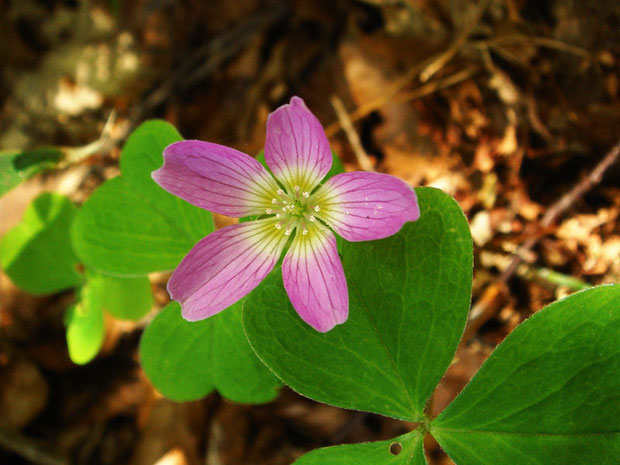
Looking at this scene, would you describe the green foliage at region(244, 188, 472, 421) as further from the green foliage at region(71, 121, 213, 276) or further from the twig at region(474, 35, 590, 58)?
the twig at region(474, 35, 590, 58)

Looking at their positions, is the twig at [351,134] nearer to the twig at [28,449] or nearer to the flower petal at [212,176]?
the flower petal at [212,176]

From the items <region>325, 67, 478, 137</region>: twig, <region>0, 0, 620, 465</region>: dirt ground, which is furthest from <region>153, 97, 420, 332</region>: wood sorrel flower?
<region>325, 67, 478, 137</region>: twig

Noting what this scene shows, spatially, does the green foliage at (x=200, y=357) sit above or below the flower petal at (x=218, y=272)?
below

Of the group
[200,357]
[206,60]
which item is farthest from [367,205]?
[206,60]

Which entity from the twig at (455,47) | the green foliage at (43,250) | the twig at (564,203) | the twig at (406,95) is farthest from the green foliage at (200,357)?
the twig at (455,47)

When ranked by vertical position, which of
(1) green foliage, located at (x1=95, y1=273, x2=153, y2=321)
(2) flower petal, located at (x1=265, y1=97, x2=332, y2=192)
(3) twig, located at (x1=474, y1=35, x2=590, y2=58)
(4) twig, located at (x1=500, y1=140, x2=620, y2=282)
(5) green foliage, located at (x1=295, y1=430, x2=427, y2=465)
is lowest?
(5) green foliage, located at (x1=295, y1=430, x2=427, y2=465)

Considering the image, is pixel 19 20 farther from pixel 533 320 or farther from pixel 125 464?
pixel 533 320
